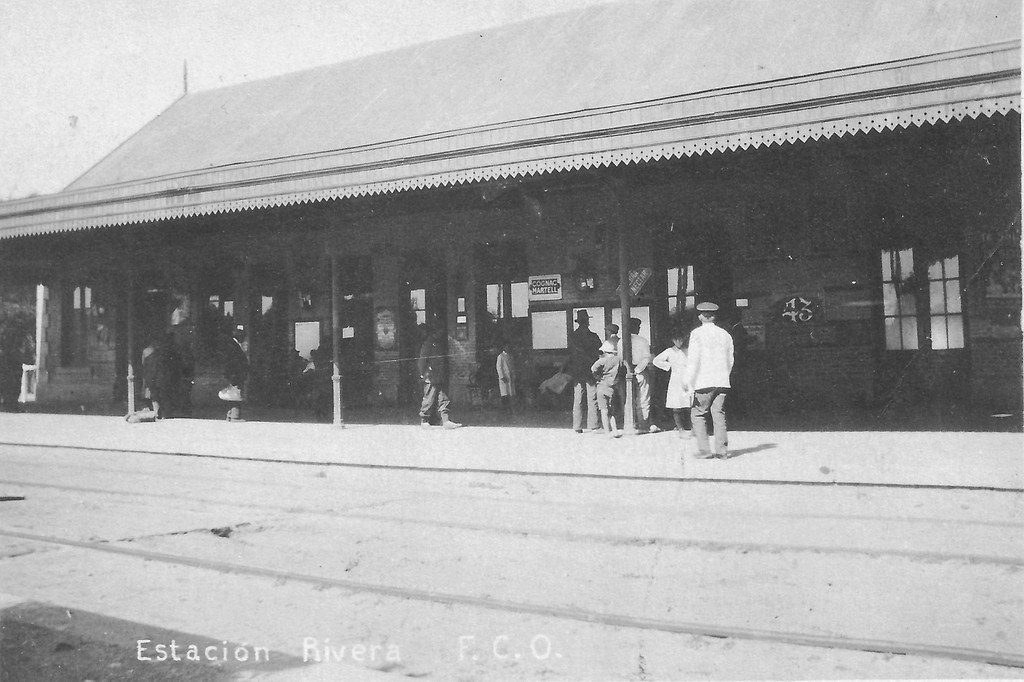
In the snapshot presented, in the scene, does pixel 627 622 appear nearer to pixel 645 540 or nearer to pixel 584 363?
pixel 645 540

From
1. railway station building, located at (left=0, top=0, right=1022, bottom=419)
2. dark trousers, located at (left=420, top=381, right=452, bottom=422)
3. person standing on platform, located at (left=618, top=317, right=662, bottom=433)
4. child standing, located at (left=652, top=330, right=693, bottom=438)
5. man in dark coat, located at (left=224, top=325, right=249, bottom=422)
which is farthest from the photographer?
man in dark coat, located at (left=224, top=325, right=249, bottom=422)

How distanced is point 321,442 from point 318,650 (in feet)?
22.9

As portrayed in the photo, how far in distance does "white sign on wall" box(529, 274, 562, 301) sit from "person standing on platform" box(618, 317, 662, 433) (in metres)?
4.15

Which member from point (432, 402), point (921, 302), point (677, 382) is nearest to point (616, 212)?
point (677, 382)

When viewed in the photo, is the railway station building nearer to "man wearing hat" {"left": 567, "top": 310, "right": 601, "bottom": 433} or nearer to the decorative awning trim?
the decorative awning trim

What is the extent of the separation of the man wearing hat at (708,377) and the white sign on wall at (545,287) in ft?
20.7

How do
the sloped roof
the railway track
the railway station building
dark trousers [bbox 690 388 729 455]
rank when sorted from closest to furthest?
the railway track, the sloped roof, dark trousers [bbox 690 388 729 455], the railway station building

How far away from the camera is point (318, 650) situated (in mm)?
3309

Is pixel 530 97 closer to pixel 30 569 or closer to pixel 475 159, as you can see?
pixel 475 159

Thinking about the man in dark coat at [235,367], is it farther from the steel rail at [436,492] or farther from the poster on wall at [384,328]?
the steel rail at [436,492]

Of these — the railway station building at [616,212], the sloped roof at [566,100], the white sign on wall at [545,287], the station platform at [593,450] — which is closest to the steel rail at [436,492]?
the station platform at [593,450]

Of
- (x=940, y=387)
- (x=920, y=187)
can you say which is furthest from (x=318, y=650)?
(x=940, y=387)

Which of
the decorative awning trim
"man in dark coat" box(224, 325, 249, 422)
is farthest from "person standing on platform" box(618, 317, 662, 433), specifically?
"man in dark coat" box(224, 325, 249, 422)

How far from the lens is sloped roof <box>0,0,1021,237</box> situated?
25.1 ft
